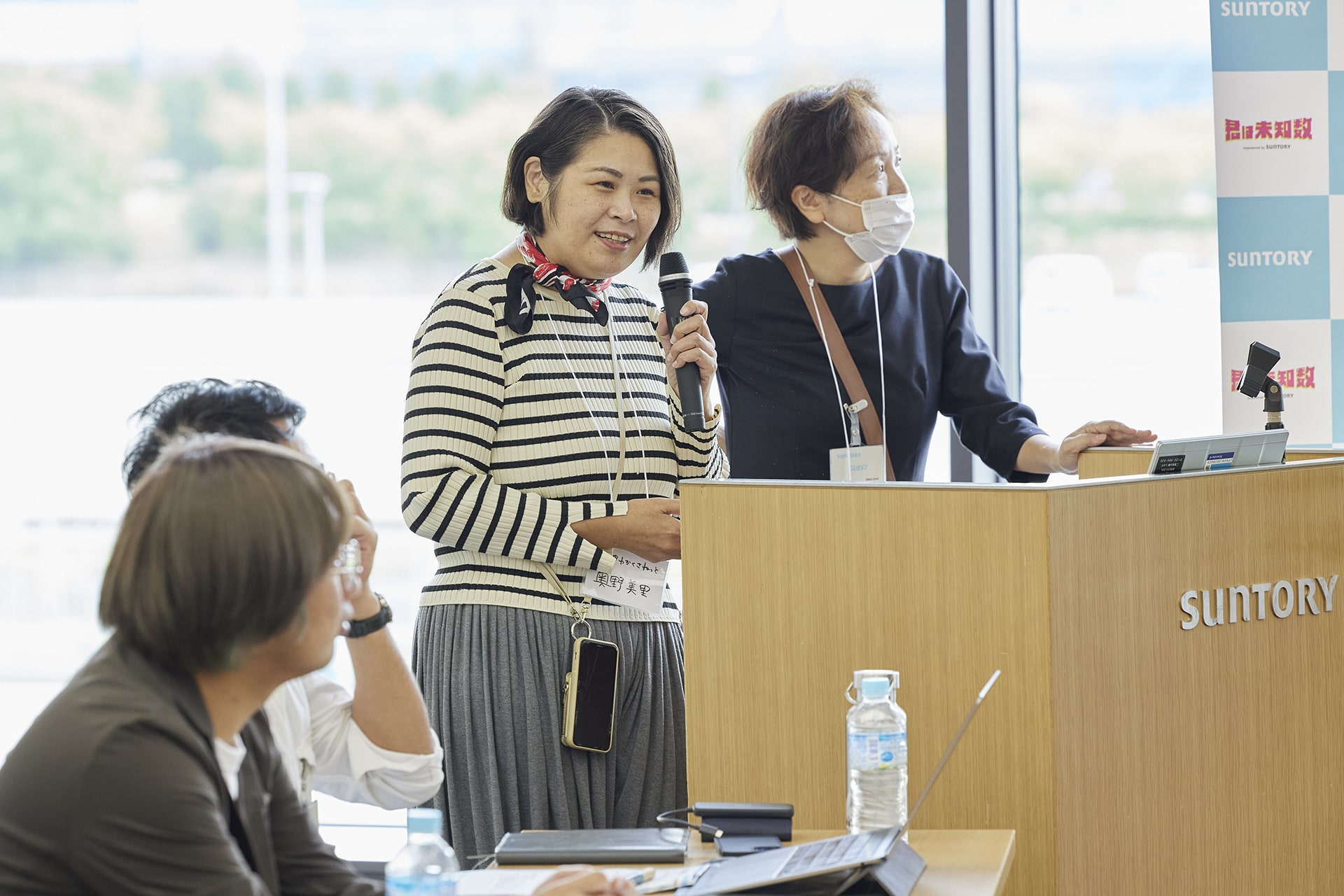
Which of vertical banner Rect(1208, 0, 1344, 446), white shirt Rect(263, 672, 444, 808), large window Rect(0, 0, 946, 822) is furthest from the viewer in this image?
large window Rect(0, 0, 946, 822)

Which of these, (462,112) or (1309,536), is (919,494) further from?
(462,112)

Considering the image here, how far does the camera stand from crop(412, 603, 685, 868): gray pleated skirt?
2.26m

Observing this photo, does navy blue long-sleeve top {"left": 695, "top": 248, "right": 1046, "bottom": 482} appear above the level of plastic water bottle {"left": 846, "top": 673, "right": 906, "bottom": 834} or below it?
above

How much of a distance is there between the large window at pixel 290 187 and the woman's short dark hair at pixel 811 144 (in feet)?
3.35

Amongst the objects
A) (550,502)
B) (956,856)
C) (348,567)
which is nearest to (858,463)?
(550,502)

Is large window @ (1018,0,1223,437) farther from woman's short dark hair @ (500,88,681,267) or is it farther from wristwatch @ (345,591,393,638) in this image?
wristwatch @ (345,591,393,638)

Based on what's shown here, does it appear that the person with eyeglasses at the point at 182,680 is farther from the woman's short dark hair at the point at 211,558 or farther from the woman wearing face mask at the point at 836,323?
the woman wearing face mask at the point at 836,323

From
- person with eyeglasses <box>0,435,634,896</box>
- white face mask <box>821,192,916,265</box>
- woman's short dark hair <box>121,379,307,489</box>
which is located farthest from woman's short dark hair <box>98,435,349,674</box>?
white face mask <box>821,192,916,265</box>

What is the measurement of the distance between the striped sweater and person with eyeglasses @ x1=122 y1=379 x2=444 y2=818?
318mm

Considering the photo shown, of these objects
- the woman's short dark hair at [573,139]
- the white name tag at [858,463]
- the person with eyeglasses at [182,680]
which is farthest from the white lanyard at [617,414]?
the person with eyeglasses at [182,680]

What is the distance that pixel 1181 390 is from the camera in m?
3.63

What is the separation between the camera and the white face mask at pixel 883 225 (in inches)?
104

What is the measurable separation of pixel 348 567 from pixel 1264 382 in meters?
1.60

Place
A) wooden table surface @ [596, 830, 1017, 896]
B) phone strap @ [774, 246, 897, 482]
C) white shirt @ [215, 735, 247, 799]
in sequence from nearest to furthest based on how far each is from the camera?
white shirt @ [215, 735, 247, 799]
wooden table surface @ [596, 830, 1017, 896]
phone strap @ [774, 246, 897, 482]
